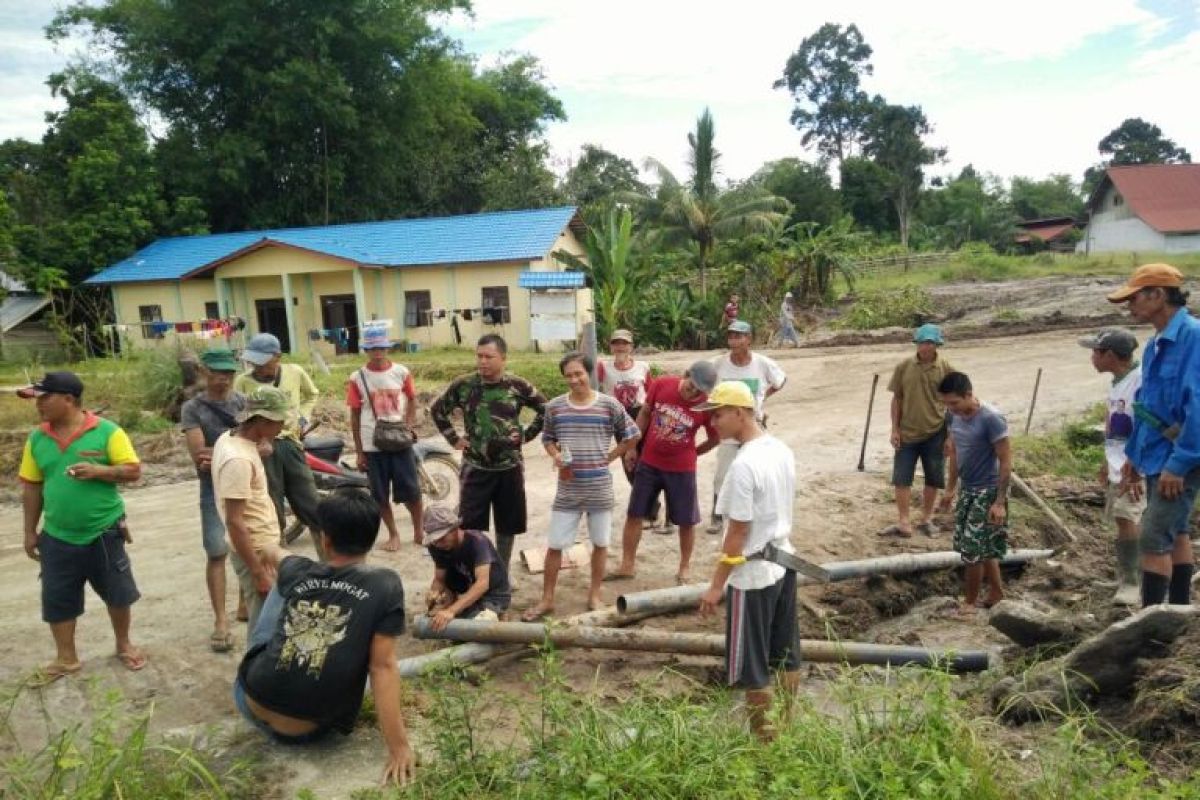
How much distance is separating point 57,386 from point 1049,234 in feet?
182

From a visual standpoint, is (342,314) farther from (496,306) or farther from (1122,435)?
(1122,435)

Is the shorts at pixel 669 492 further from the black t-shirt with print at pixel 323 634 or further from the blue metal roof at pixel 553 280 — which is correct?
the blue metal roof at pixel 553 280

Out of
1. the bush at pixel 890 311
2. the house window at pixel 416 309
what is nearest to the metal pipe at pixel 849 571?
the bush at pixel 890 311

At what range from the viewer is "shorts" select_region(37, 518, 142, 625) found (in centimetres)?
460

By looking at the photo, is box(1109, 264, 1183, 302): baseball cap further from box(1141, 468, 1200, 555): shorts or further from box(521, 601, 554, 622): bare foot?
box(521, 601, 554, 622): bare foot

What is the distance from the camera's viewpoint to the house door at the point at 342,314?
26.4 m

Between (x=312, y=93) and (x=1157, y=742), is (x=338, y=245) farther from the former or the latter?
(x=1157, y=742)

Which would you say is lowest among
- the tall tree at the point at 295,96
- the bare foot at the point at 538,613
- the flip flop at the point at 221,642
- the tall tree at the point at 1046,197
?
the bare foot at the point at 538,613

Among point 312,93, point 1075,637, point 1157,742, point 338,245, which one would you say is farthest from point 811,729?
point 312,93

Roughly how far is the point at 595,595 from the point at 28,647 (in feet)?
12.0

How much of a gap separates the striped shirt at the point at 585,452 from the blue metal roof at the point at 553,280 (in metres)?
16.0

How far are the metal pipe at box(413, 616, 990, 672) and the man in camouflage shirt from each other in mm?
952

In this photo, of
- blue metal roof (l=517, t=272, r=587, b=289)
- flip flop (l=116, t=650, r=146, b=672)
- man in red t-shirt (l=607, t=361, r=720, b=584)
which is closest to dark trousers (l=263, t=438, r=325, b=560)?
flip flop (l=116, t=650, r=146, b=672)

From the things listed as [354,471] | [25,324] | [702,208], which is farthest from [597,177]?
[354,471]
